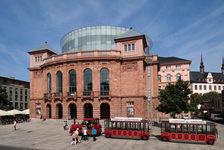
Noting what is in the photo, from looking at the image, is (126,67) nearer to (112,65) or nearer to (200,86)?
(112,65)

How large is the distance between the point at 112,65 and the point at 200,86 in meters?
73.9

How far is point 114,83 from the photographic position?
35.8 meters

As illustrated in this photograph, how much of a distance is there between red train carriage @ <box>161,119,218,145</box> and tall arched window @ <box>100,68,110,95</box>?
1881 centimetres

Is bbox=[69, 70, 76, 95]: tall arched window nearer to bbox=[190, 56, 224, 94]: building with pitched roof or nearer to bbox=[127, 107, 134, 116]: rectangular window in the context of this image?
bbox=[127, 107, 134, 116]: rectangular window

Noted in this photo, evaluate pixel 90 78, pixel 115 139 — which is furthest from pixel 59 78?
pixel 115 139

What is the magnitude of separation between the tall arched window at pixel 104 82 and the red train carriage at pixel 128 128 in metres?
15.6

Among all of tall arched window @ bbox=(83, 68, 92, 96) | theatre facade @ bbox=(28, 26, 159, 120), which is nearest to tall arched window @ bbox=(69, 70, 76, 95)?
theatre facade @ bbox=(28, 26, 159, 120)

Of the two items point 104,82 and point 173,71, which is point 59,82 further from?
point 173,71

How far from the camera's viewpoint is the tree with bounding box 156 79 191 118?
Answer: 90.4 feet

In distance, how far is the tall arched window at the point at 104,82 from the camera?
3591cm

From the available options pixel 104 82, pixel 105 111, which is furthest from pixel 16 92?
pixel 104 82

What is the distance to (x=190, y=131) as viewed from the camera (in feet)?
58.0

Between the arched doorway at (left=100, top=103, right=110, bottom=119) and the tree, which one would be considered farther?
the arched doorway at (left=100, top=103, right=110, bottom=119)

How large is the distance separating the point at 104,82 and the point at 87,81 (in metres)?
3.64
